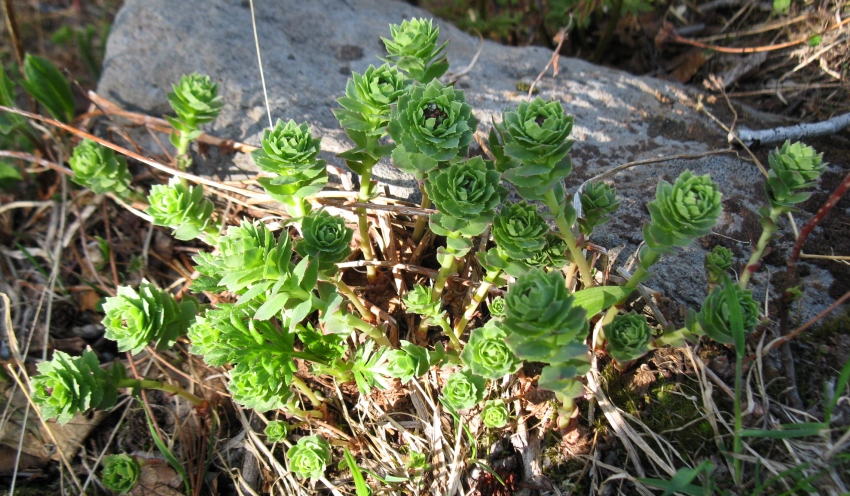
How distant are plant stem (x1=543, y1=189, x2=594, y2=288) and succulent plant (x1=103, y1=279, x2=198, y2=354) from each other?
1557 mm

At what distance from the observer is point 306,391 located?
2316 mm

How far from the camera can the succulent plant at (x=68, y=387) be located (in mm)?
2080

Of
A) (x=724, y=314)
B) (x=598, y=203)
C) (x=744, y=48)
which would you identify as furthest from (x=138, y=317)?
(x=744, y=48)

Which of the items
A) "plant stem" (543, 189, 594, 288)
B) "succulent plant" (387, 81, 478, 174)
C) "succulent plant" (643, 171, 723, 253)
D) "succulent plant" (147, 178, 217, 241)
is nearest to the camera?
"succulent plant" (643, 171, 723, 253)

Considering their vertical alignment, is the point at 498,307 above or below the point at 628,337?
below

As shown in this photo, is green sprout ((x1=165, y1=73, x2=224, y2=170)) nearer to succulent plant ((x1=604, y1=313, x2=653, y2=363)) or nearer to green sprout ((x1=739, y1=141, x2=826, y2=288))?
succulent plant ((x1=604, y1=313, x2=653, y2=363))

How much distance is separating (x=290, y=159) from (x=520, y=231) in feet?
2.83

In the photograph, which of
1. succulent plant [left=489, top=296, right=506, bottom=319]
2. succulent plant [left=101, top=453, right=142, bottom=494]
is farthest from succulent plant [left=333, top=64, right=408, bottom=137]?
succulent plant [left=101, top=453, right=142, bottom=494]

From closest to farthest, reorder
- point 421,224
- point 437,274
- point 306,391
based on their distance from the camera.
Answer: point 306,391, point 437,274, point 421,224

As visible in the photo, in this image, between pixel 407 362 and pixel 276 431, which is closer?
pixel 407 362

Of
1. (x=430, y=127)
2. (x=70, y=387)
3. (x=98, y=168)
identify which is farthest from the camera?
(x=98, y=168)

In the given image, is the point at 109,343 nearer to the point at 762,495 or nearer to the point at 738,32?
the point at 762,495

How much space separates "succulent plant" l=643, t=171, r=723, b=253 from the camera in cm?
167

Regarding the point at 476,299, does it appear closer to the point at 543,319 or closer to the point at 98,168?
the point at 543,319
